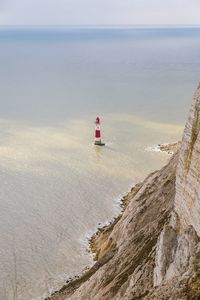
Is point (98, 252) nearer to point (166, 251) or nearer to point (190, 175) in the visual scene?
point (166, 251)

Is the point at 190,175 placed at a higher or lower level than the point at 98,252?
higher

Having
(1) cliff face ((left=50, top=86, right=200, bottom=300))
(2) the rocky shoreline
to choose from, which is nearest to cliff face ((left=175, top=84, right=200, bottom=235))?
(1) cliff face ((left=50, top=86, right=200, bottom=300))

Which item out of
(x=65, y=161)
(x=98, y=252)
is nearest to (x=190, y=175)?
(x=98, y=252)

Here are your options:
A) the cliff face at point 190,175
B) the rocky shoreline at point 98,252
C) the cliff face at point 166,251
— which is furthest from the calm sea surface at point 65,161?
the cliff face at point 190,175

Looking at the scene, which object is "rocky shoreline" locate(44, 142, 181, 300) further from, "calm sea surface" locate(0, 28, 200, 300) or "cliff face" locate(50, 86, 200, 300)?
"calm sea surface" locate(0, 28, 200, 300)

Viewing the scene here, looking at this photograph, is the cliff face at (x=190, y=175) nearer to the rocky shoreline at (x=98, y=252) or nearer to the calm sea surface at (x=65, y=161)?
the rocky shoreline at (x=98, y=252)

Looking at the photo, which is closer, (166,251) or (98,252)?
(166,251)
